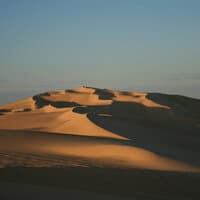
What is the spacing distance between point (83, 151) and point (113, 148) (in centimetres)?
100

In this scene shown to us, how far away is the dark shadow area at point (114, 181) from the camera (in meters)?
8.97

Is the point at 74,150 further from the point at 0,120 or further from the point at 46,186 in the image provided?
the point at 0,120

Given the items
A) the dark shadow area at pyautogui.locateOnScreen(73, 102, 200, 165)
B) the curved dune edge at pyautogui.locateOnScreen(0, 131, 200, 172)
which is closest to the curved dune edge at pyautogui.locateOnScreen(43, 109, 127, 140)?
the dark shadow area at pyautogui.locateOnScreen(73, 102, 200, 165)

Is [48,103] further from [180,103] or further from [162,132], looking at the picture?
[162,132]

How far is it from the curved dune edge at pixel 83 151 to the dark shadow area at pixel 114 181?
1211 mm

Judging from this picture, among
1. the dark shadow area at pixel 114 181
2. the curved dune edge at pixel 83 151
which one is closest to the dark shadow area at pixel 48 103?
the curved dune edge at pixel 83 151

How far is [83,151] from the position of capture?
634 inches

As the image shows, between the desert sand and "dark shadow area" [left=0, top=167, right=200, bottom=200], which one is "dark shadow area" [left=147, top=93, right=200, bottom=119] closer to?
the desert sand

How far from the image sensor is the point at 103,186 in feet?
30.6

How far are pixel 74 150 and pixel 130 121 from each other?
1000 cm

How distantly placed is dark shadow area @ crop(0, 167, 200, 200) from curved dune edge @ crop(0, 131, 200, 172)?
1211 mm

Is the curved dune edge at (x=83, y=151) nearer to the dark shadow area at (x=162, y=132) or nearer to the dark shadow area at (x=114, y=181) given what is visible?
the dark shadow area at (x=114, y=181)

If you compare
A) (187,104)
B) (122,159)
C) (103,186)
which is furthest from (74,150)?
(187,104)

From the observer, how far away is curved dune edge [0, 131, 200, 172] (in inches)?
527
